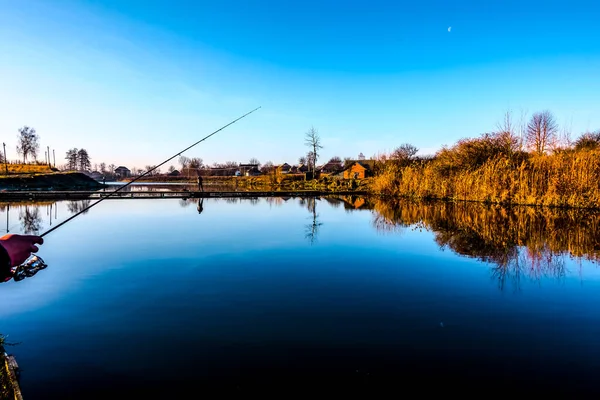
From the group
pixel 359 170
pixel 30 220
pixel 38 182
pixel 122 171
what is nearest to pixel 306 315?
pixel 30 220

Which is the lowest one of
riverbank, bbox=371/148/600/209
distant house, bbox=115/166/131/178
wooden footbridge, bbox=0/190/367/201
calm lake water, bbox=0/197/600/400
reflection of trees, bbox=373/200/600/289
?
calm lake water, bbox=0/197/600/400

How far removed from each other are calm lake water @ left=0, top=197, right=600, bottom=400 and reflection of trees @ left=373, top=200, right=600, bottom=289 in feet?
0.40

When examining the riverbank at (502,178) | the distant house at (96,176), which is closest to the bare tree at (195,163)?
the distant house at (96,176)

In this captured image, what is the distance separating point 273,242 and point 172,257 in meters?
3.50

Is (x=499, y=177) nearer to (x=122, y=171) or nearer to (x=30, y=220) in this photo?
(x=30, y=220)

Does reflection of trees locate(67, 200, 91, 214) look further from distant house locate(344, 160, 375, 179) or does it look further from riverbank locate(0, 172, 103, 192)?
distant house locate(344, 160, 375, 179)

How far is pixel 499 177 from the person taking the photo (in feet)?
80.5

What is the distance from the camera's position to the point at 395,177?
3388 cm

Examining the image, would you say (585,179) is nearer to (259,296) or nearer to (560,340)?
(560,340)

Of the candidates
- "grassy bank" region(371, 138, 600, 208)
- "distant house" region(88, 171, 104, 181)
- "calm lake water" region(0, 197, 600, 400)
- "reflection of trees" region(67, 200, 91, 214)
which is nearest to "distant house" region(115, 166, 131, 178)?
"distant house" region(88, 171, 104, 181)

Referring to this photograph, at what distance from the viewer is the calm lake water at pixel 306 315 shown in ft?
13.9

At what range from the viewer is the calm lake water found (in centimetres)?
424

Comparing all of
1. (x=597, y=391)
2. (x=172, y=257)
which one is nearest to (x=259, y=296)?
(x=172, y=257)

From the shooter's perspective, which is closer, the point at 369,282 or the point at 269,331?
the point at 269,331
